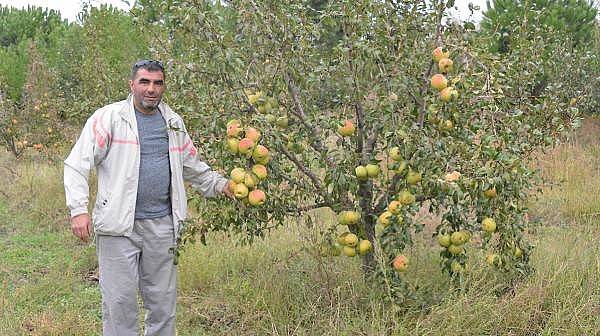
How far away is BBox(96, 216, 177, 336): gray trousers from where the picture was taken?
11.1ft

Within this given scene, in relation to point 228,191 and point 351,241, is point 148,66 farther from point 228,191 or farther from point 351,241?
point 351,241

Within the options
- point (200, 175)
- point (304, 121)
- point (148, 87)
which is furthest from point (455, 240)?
point (148, 87)

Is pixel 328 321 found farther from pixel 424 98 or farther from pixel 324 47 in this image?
pixel 324 47

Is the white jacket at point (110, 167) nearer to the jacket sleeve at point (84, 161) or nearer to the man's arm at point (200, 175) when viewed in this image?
the jacket sleeve at point (84, 161)

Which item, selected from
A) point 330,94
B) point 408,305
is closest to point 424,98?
point 330,94

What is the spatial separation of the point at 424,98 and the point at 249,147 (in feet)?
3.13

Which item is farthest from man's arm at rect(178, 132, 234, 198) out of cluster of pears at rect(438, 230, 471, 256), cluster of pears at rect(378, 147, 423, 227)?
cluster of pears at rect(438, 230, 471, 256)

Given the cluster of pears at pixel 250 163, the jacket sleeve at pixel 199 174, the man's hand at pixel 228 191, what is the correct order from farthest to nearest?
the jacket sleeve at pixel 199 174
the man's hand at pixel 228 191
the cluster of pears at pixel 250 163

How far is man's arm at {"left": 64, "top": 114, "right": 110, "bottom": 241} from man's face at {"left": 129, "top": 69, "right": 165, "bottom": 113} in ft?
0.81

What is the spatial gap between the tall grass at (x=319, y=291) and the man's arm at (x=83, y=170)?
4.00 feet

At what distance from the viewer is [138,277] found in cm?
357

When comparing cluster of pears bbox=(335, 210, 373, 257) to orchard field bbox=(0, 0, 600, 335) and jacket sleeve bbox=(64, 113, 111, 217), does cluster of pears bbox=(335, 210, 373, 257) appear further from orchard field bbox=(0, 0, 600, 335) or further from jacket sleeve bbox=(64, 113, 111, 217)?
jacket sleeve bbox=(64, 113, 111, 217)

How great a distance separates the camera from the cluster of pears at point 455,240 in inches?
135

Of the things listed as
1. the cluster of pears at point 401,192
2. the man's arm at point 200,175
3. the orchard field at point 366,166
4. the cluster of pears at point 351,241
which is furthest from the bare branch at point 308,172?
the cluster of pears at point 401,192
